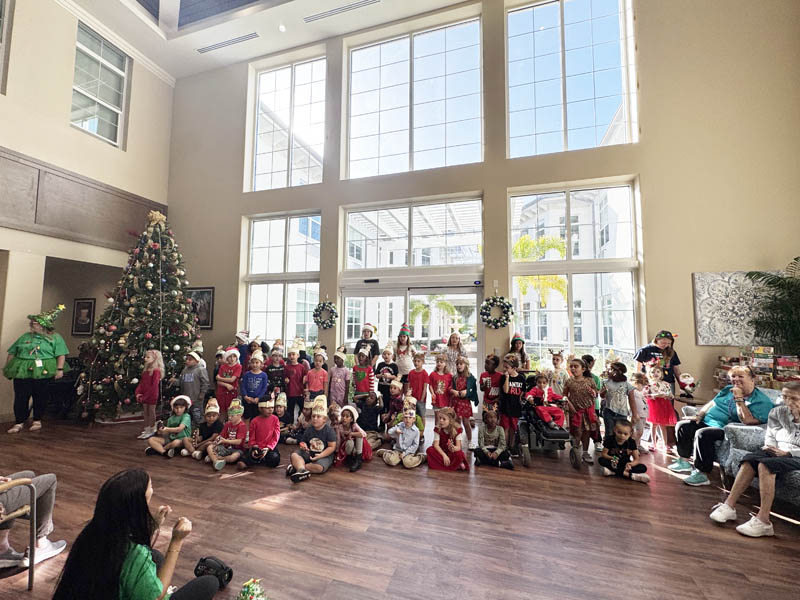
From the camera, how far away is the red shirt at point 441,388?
4.70 m

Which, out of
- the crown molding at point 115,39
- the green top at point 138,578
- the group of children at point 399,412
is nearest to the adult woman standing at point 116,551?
the green top at point 138,578

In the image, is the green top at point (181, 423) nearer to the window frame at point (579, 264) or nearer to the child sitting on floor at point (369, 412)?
the child sitting on floor at point (369, 412)

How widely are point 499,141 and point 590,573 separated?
619 centimetres

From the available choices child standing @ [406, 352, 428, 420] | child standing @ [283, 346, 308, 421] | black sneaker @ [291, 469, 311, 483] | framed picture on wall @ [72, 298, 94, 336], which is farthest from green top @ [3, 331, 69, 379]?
child standing @ [406, 352, 428, 420]

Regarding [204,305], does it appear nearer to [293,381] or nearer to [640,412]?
[293,381]

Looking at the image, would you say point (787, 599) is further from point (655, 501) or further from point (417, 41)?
point (417, 41)

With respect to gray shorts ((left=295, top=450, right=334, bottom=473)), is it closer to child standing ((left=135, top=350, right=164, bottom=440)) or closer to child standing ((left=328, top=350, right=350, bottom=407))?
child standing ((left=328, top=350, right=350, bottom=407))

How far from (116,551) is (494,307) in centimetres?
555

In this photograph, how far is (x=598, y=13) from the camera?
6230mm

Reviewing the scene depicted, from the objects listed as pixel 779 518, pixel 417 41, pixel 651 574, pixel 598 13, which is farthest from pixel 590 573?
pixel 417 41

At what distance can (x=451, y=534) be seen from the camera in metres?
2.63

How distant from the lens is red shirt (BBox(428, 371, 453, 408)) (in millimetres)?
4703

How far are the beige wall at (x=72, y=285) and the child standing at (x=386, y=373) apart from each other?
648cm

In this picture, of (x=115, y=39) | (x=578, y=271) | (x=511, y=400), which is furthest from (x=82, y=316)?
(x=578, y=271)
